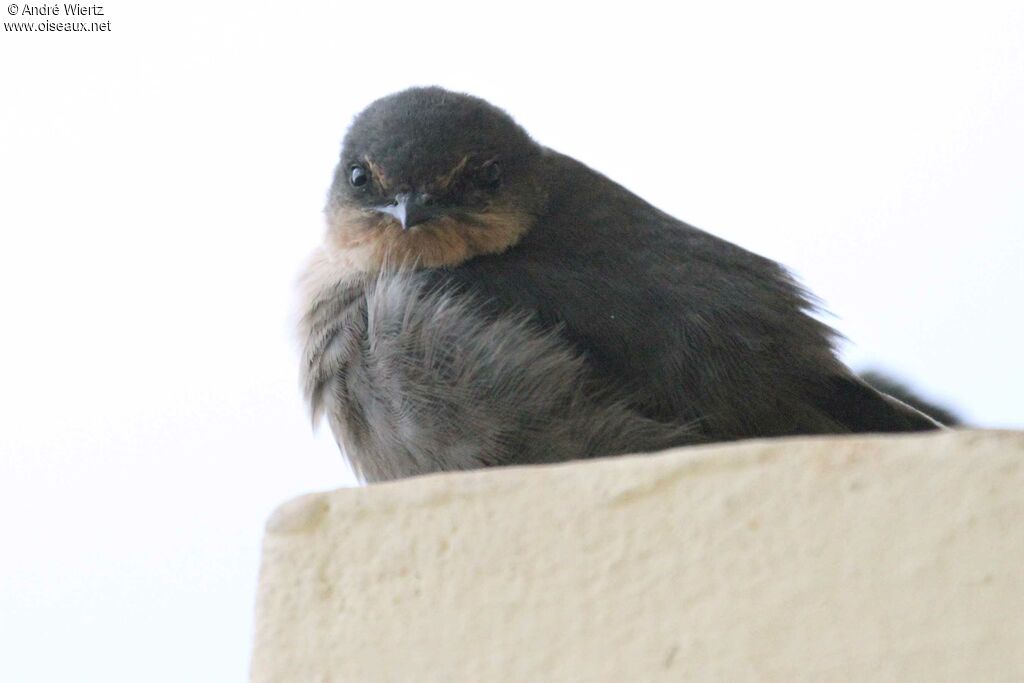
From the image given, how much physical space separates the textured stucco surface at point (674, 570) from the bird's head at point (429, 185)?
1.18 m

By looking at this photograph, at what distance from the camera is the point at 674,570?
1.30m

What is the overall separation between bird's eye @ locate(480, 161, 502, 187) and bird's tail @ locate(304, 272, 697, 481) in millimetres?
409

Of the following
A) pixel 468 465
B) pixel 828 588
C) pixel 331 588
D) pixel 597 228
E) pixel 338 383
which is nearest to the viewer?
pixel 828 588

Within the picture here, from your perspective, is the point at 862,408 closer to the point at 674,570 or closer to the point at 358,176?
the point at 358,176

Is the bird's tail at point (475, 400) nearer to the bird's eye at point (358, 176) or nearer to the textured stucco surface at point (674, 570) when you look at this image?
the bird's eye at point (358, 176)

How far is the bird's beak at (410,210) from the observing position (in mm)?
2525

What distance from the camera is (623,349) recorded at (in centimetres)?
229

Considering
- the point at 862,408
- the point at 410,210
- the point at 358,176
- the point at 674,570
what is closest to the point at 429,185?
the point at 410,210

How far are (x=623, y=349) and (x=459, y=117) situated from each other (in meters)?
0.65

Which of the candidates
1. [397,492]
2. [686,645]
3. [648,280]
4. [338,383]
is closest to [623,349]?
[648,280]

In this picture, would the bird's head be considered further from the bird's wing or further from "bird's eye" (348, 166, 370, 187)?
the bird's wing

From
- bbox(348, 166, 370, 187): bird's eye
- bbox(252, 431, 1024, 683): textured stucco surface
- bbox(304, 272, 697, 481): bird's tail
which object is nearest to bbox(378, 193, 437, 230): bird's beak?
bbox(348, 166, 370, 187): bird's eye

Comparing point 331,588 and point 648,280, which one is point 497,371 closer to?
point 648,280

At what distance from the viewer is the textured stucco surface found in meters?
1.22
